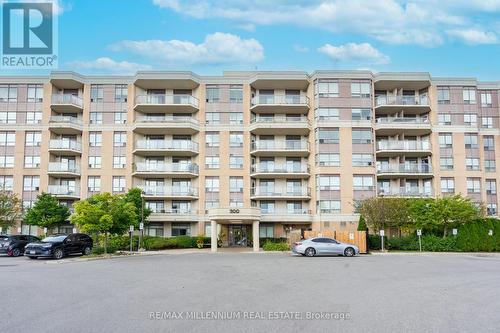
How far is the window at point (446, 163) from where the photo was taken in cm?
4762

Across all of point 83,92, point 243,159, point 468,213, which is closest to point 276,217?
point 243,159

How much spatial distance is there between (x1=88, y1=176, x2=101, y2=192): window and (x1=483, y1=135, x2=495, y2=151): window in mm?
39602

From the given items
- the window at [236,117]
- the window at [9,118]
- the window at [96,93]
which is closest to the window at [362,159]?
the window at [236,117]

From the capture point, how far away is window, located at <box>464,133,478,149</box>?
4803cm

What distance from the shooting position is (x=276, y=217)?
153ft

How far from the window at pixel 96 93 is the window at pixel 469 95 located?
37.1 m

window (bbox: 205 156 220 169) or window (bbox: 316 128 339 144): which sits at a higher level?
window (bbox: 316 128 339 144)

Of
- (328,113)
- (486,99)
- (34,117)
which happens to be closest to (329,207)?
(328,113)

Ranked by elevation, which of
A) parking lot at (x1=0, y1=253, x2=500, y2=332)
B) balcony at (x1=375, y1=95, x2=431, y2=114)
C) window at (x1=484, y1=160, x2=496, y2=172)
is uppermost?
balcony at (x1=375, y1=95, x2=431, y2=114)

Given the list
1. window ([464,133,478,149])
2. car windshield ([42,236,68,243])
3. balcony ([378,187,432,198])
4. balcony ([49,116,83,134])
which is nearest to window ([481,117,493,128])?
window ([464,133,478,149])

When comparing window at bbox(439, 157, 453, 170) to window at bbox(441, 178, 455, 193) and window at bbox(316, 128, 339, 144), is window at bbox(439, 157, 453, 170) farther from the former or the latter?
window at bbox(316, 128, 339, 144)

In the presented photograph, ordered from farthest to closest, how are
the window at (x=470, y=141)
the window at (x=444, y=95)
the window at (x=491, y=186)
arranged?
the window at (x=491, y=186), the window at (x=444, y=95), the window at (x=470, y=141)

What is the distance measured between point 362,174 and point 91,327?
39852mm

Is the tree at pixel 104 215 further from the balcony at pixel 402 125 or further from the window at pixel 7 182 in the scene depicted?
the balcony at pixel 402 125
